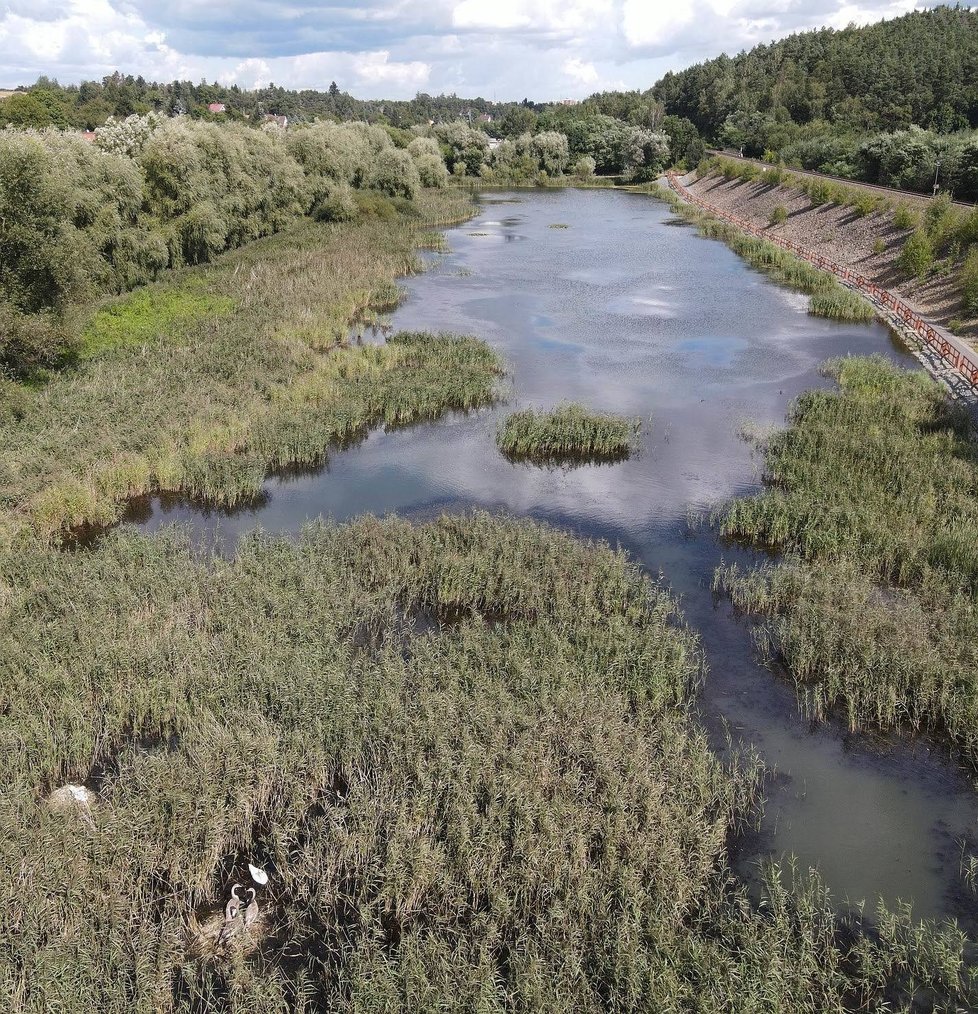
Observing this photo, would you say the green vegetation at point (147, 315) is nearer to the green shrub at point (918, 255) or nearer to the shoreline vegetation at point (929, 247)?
the shoreline vegetation at point (929, 247)

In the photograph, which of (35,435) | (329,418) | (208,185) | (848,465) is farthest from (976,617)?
(208,185)

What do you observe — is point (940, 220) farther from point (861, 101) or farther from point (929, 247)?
point (861, 101)

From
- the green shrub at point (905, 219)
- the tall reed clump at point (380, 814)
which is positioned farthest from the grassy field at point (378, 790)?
the green shrub at point (905, 219)

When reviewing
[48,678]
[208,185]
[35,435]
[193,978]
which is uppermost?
[208,185]

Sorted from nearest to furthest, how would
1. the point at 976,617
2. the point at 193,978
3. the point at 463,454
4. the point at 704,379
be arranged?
the point at 193,978
the point at 976,617
the point at 463,454
the point at 704,379

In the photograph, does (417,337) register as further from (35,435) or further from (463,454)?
(35,435)

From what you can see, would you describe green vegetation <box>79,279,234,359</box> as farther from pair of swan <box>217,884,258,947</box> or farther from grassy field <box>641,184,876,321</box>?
grassy field <box>641,184,876,321</box>

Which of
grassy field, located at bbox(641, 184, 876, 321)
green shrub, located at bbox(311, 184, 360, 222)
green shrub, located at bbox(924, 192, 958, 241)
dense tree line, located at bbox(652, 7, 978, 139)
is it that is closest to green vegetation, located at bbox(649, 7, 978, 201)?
dense tree line, located at bbox(652, 7, 978, 139)
